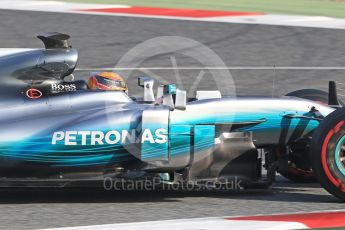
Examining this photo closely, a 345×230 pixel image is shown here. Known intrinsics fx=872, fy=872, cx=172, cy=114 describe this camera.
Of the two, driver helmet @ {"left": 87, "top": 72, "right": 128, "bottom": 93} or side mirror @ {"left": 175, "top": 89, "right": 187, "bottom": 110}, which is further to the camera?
driver helmet @ {"left": 87, "top": 72, "right": 128, "bottom": 93}

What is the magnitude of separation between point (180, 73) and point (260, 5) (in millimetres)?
7088

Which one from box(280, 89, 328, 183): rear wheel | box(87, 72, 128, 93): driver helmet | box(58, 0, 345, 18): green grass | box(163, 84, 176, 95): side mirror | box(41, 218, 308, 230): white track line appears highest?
box(58, 0, 345, 18): green grass

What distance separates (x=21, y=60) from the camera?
7.40 m

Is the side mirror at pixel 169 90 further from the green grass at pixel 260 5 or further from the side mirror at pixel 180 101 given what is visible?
the green grass at pixel 260 5

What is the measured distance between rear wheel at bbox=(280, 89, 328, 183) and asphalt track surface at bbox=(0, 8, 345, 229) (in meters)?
0.15

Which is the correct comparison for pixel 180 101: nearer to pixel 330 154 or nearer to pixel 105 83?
pixel 105 83

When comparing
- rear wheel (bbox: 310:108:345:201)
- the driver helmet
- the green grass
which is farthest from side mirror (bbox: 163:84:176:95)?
the green grass

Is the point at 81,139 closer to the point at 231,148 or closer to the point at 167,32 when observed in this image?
the point at 231,148

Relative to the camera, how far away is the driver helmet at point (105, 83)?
750 cm

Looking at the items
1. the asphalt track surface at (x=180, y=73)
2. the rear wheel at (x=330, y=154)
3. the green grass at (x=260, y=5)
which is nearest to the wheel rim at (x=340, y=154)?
the rear wheel at (x=330, y=154)

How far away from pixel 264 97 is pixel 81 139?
1.65 m

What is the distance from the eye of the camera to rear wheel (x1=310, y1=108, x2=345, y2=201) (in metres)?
6.99

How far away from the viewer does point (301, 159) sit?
25.2 ft

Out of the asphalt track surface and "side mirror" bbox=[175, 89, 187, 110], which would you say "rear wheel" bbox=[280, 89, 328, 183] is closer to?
the asphalt track surface
